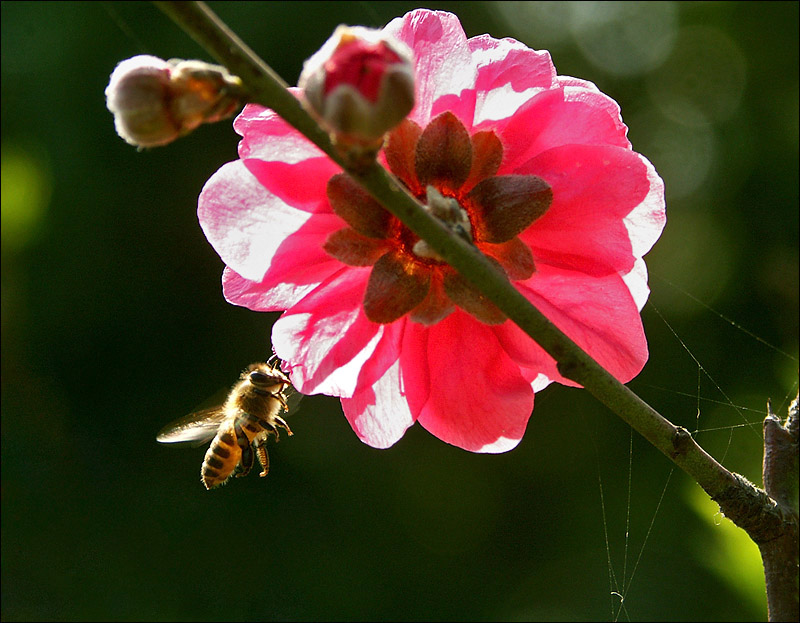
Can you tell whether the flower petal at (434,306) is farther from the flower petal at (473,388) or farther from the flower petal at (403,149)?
the flower petal at (403,149)

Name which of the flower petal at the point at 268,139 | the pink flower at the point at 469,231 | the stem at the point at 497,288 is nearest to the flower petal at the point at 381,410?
the pink flower at the point at 469,231

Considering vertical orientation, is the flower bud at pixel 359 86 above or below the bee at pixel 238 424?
above

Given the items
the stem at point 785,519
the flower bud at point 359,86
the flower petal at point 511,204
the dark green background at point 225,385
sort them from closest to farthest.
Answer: the flower bud at point 359,86 → the stem at point 785,519 → the flower petal at point 511,204 → the dark green background at point 225,385

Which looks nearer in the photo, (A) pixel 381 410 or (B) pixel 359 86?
(B) pixel 359 86

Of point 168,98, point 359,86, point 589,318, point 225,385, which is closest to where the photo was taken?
point 359,86

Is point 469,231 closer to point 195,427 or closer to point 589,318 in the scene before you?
point 589,318

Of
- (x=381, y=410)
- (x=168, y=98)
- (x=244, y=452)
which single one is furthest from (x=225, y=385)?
(x=168, y=98)

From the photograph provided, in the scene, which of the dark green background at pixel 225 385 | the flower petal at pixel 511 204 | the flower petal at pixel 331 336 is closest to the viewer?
the flower petal at pixel 511 204
